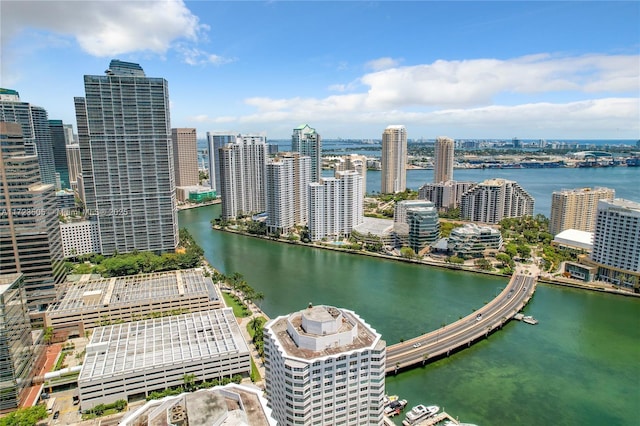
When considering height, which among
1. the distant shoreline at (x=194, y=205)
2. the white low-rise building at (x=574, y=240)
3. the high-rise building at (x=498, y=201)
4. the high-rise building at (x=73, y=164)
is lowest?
the distant shoreline at (x=194, y=205)

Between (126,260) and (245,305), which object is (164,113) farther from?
(245,305)

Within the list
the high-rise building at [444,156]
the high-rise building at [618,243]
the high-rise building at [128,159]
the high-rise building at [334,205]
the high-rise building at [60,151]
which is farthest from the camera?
the high-rise building at [444,156]

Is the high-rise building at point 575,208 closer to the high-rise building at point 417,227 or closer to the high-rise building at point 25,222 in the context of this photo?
the high-rise building at point 417,227

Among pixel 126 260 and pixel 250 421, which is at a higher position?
pixel 250 421

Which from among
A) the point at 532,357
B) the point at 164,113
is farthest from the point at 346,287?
the point at 164,113

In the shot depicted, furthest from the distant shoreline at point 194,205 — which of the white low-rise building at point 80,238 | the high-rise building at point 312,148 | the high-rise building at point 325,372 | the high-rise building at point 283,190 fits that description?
the high-rise building at point 325,372

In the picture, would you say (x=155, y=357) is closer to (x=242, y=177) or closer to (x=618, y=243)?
(x=618, y=243)

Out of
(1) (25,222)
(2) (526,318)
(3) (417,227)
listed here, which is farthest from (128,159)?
(2) (526,318)
